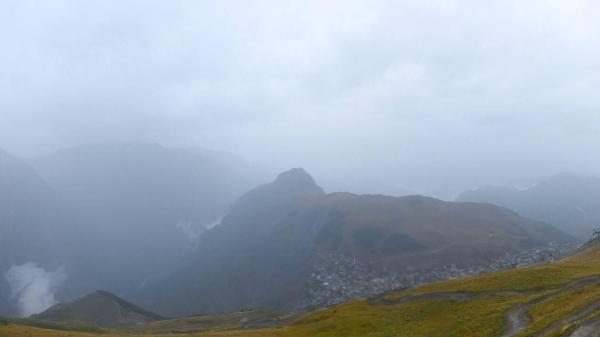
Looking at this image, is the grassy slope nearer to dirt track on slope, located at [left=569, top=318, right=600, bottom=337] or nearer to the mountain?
the mountain

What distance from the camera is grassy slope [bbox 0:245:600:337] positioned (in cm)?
6202

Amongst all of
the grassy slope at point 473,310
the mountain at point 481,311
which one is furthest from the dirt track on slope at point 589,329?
the grassy slope at point 473,310

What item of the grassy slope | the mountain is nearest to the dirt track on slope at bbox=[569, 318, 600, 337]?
the mountain

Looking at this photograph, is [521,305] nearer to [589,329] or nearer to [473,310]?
[473,310]

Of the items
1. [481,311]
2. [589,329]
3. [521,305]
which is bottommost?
[481,311]

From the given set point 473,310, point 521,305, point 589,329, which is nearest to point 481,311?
point 473,310

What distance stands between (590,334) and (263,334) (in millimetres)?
56136

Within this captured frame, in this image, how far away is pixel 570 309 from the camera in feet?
190

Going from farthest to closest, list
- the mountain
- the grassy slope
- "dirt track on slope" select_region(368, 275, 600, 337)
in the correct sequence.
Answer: the grassy slope, the mountain, "dirt track on slope" select_region(368, 275, 600, 337)

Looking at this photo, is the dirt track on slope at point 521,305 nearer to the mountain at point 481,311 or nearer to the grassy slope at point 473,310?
the mountain at point 481,311

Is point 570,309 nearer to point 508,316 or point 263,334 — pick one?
point 508,316

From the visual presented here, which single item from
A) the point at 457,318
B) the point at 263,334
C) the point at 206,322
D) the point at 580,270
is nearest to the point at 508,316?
the point at 457,318

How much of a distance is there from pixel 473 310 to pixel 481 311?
91.6 inches

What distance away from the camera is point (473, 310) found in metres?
78.3
